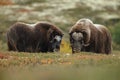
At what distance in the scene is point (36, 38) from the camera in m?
30.7

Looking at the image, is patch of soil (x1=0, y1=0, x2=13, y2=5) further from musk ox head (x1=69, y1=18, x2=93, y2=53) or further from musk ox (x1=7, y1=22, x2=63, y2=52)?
musk ox head (x1=69, y1=18, x2=93, y2=53)

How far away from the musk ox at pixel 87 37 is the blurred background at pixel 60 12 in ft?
77.1

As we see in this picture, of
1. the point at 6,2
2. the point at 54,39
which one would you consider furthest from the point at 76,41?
the point at 6,2

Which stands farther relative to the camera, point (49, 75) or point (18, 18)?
point (18, 18)

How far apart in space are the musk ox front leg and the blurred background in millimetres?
24753

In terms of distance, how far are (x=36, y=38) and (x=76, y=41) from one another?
10.2 feet

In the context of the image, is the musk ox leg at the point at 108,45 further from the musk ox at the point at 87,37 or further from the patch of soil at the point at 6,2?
the patch of soil at the point at 6,2

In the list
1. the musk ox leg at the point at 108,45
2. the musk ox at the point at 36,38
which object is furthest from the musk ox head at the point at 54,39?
the musk ox leg at the point at 108,45

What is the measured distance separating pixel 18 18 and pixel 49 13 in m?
5.50

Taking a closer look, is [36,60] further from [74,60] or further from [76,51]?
[76,51]

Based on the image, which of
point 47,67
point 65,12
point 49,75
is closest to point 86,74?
point 49,75

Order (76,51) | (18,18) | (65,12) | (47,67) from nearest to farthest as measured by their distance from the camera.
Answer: (47,67) → (76,51) → (18,18) → (65,12)

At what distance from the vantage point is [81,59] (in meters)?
22.8

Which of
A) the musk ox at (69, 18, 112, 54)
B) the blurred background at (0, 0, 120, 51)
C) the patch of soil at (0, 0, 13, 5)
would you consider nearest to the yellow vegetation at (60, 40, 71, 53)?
the musk ox at (69, 18, 112, 54)
